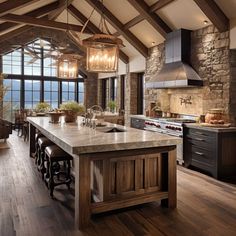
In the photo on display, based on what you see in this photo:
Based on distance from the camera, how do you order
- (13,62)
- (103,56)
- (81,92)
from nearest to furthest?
(103,56) → (13,62) → (81,92)

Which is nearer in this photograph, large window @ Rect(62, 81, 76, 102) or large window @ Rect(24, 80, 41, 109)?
large window @ Rect(24, 80, 41, 109)

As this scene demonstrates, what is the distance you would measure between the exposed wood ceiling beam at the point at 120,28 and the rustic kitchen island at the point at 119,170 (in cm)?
538

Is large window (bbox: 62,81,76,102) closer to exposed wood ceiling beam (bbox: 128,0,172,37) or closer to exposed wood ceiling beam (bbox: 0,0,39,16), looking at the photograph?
exposed wood ceiling beam (bbox: 0,0,39,16)

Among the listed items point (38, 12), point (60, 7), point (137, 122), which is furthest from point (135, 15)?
point (38, 12)

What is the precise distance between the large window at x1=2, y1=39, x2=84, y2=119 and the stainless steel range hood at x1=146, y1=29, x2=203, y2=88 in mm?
5929

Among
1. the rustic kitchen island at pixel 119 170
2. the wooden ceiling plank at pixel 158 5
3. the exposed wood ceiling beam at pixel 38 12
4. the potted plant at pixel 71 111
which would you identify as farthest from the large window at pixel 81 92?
the rustic kitchen island at pixel 119 170

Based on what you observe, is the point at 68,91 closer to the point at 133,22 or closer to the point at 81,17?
the point at 81,17

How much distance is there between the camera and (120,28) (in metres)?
8.12

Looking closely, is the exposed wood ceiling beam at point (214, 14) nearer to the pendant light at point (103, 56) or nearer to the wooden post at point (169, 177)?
the pendant light at point (103, 56)

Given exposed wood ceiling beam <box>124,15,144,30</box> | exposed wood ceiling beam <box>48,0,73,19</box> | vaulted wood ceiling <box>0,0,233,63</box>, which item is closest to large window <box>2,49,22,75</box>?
vaulted wood ceiling <box>0,0,233,63</box>

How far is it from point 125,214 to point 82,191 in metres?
0.72

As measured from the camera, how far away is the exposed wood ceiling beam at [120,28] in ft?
25.2

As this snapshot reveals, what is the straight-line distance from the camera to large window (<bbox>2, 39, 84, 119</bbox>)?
1134 centimetres

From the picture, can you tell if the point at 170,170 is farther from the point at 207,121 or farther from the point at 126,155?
the point at 207,121
